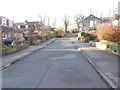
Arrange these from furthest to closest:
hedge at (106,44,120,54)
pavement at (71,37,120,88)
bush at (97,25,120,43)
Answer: bush at (97,25,120,43)
hedge at (106,44,120,54)
pavement at (71,37,120,88)

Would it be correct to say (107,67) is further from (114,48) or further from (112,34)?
→ (112,34)

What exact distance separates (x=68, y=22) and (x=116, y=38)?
86.2 m

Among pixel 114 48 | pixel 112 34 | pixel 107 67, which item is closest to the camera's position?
pixel 107 67

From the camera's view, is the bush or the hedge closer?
the hedge

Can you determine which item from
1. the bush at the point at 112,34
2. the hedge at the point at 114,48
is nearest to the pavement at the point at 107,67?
the hedge at the point at 114,48

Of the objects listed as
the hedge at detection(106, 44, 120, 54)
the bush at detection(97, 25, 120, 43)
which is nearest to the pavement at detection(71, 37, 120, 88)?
the hedge at detection(106, 44, 120, 54)

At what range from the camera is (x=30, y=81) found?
8.18 metres

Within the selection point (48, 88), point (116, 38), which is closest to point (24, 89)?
point (48, 88)

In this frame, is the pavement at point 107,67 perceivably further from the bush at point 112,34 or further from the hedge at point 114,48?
the bush at point 112,34

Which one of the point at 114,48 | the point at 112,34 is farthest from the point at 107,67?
the point at 112,34

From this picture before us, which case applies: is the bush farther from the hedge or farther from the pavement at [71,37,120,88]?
the pavement at [71,37,120,88]

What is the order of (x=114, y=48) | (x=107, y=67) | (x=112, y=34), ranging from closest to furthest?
(x=107, y=67)
(x=114, y=48)
(x=112, y=34)

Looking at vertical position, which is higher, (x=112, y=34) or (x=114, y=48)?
(x=112, y=34)

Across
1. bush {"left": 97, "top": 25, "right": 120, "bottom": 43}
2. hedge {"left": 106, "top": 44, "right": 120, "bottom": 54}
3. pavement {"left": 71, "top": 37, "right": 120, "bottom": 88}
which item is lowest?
pavement {"left": 71, "top": 37, "right": 120, "bottom": 88}
